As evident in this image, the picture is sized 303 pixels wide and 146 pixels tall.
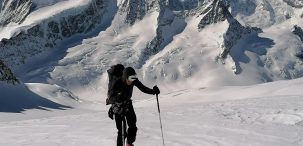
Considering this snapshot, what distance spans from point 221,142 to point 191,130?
2.60m

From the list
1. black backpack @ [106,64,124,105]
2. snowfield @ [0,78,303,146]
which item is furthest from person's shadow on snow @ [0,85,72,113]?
black backpack @ [106,64,124,105]

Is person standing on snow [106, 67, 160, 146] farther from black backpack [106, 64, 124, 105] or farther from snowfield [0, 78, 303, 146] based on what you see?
snowfield [0, 78, 303, 146]

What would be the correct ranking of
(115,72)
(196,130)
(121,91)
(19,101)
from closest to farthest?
1. (115,72)
2. (121,91)
3. (196,130)
4. (19,101)

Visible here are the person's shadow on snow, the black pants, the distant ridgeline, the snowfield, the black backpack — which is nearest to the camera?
the black backpack

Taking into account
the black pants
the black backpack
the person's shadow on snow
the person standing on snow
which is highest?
the black backpack

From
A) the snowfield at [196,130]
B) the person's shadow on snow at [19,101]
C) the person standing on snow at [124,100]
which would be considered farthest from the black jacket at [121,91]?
the person's shadow on snow at [19,101]

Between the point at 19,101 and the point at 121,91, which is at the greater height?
the point at 121,91

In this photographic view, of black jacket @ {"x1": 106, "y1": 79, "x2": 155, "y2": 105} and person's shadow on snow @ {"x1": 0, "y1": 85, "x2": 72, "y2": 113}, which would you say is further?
person's shadow on snow @ {"x1": 0, "y1": 85, "x2": 72, "y2": 113}

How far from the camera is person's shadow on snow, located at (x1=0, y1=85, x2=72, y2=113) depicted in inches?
2420

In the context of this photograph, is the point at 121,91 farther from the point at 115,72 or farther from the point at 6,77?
the point at 6,77

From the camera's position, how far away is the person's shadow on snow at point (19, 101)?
61.5 metres

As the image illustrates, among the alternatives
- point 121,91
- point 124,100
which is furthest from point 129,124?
point 121,91

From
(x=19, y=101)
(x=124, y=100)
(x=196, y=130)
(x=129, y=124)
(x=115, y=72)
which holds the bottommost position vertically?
(x=19, y=101)

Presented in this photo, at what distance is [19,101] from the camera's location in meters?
65.8
